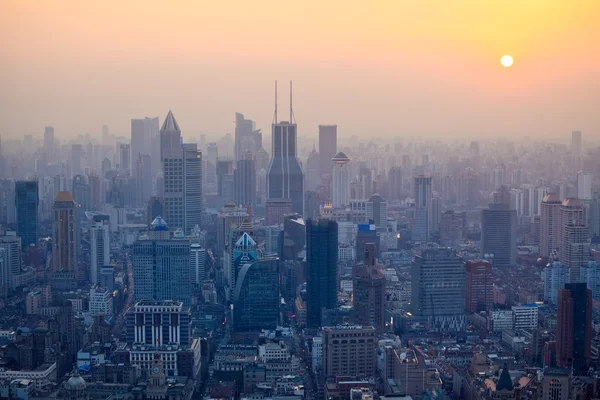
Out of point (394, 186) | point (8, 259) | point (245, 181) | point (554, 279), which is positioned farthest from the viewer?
point (245, 181)

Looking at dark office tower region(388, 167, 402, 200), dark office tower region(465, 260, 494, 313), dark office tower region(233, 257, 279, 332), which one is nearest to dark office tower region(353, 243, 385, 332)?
dark office tower region(233, 257, 279, 332)

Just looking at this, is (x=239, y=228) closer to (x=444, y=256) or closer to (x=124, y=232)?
(x=124, y=232)

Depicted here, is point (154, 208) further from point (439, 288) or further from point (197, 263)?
point (439, 288)

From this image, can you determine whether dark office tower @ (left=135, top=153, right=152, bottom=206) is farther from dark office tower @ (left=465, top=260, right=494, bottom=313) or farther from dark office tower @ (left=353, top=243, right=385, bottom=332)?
dark office tower @ (left=465, top=260, right=494, bottom=313)

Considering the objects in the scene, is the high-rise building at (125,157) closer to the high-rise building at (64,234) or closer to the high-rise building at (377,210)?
the high-rise building at (64,234)

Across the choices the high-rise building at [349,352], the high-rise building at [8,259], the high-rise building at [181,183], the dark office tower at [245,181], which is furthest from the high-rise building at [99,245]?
the high-rise building at [349,352]

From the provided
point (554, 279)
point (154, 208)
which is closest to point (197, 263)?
point (154, 208)

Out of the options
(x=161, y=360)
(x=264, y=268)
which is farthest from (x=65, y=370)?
(x=264, y=268)
